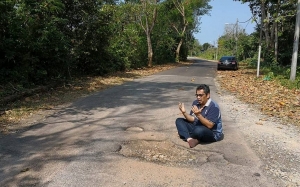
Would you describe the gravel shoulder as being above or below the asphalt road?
below

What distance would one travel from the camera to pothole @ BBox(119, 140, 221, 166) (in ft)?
14.8

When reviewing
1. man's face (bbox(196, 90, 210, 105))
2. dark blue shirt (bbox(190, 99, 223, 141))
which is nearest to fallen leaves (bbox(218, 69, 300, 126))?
dark blue shirt (bbox(190, 99, 223, 141))

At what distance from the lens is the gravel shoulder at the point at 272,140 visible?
4207 mm

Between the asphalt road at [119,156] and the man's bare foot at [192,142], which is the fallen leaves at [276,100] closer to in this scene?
the asphalt road at [119,156]

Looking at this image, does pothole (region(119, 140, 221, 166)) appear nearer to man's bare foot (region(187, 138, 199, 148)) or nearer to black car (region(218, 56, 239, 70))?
man's bare foot (region(187, 138, 199, 148))

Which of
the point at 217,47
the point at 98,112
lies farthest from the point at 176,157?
the point at 217,47

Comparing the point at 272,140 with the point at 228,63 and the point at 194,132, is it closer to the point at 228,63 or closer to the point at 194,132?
the point at 194,132

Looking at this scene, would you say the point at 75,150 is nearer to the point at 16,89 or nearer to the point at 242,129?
the point at 242,129

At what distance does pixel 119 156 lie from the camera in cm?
462

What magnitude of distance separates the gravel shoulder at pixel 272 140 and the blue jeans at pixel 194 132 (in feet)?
2.64

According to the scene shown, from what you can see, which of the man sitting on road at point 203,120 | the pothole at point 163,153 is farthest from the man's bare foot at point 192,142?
the pothole at point 163,153

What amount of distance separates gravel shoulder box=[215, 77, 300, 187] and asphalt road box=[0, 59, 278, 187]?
19 centimetres

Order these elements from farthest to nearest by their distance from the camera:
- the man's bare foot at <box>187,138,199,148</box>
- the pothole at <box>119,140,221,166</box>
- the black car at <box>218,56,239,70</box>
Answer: the black car at <box>218,56,239,70</box> → the man's bare foot at <box>187,138,199,148</box> → the pothole at <box>119,140,221,166</box>

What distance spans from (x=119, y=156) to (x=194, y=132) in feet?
4.69
